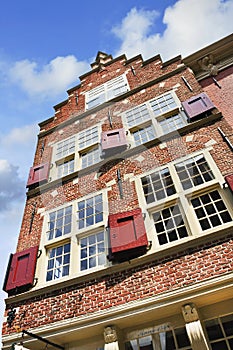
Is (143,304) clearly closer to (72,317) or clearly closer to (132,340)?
(132,340)

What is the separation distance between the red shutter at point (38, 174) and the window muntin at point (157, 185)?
3926 millimetres

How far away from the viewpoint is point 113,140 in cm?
906

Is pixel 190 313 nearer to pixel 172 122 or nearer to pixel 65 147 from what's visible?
pixel 172 122

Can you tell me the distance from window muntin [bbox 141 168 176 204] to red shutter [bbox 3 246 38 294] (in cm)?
340

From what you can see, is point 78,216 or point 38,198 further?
point 38,198

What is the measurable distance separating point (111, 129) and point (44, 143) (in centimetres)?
330

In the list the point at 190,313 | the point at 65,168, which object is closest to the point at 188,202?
the point at 190,313

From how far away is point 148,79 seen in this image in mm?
11453

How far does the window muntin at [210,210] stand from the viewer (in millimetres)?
5648

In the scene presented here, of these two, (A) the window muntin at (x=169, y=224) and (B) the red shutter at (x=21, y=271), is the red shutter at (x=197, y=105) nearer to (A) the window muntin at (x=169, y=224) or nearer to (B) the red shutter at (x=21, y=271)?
(A) the window muntin at (x=169, y=224)

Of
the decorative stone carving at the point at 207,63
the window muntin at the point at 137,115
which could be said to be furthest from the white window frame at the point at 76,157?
the decorative stone carving at the point at 207,63

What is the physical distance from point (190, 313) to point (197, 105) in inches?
245

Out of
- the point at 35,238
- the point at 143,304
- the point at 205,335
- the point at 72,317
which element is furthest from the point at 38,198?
the point at 205,335

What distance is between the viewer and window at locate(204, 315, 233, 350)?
4477 millimetres
